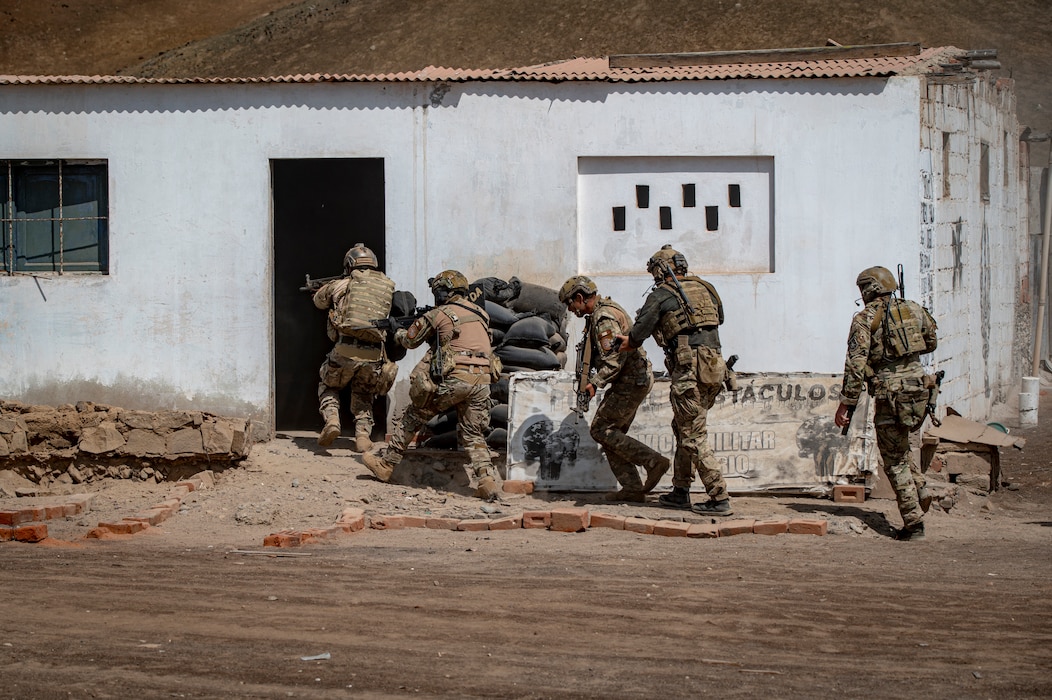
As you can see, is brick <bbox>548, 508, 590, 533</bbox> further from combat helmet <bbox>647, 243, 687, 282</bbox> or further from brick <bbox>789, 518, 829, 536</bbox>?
combat helmet <bbox>647, 243, 687, 282</bbox>

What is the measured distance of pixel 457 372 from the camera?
10719 millimetres

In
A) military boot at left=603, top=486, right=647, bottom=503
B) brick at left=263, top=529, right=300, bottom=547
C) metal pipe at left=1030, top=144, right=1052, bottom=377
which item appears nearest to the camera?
brick at left=263, top=529, right=300, bottom=547

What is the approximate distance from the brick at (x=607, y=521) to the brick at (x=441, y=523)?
1016mm

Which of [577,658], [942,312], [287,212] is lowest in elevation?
[577,658]

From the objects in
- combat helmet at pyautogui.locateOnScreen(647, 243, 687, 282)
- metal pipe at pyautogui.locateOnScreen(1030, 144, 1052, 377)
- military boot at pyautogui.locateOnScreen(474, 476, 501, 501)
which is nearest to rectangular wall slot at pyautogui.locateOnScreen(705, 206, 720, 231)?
combat helmet at pyautogui.locateOnScreen(647, 243, 687, 282)

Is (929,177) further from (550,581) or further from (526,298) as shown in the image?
(550,581)

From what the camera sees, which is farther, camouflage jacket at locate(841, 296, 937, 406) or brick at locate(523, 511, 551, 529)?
brick at locate(523, 511, 551, 529)

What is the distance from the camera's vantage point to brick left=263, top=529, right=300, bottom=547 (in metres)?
9.09

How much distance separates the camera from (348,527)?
9.53m

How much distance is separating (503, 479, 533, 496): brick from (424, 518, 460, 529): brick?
1.25 metres

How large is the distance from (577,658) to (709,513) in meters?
3.84

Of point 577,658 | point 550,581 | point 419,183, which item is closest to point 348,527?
point 550,581

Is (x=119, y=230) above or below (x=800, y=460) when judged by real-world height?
above

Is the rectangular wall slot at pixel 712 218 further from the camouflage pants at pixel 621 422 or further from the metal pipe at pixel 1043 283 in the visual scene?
the metal pipe at pixel 1043 283
